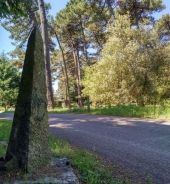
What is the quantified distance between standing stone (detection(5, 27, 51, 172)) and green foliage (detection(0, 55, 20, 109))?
21.4 meters

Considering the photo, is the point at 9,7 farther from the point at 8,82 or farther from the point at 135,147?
the point at 8,82

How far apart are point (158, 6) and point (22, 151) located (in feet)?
56.7

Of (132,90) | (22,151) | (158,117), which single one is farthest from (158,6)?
(22,151)

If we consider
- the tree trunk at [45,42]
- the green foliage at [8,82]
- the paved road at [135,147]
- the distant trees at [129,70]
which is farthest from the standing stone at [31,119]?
the green foliage at [8,82]

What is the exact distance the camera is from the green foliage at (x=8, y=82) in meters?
23.3

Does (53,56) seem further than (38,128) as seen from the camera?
Yes

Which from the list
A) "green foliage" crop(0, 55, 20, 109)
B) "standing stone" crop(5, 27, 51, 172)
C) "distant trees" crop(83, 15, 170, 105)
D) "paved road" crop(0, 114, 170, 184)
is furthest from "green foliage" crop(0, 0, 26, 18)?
"green foliage" crop(0, 55, 20, 109)

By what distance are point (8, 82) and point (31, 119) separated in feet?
73.4

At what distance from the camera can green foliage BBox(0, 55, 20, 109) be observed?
76.4 feet

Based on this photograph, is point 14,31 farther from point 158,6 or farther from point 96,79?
point 158,6

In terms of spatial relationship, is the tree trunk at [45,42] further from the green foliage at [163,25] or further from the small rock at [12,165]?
the small rock at [12,165]

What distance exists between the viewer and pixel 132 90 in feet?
41.7

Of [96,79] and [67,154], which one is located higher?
[96,79]

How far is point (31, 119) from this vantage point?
2941 mm
